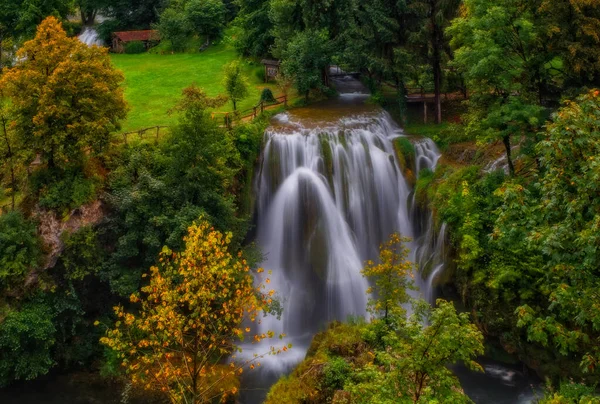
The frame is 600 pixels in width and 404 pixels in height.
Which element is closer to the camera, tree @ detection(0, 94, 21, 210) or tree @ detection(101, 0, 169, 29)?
tree @ detection(0, 94, 21, 210)

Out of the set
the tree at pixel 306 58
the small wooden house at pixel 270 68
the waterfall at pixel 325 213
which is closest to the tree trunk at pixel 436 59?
the waterfall at pixel 325 213

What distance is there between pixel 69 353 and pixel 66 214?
18.4ft

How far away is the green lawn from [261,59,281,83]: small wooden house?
788 millimetres

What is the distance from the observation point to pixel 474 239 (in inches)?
818

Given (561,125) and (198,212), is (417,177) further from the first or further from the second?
(561,125)

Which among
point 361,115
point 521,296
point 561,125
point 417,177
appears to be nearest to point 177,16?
point 361,115

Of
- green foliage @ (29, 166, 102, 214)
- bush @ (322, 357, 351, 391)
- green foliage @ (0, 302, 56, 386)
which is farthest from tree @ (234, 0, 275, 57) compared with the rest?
bush @ (322, 357, 351, 391)

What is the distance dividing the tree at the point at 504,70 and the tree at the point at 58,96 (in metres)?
15.4

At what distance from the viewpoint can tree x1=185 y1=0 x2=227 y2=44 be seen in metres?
51.0

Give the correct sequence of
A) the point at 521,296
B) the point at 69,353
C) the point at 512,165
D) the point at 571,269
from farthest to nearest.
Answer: the point at 512,165
the point at 69,353
the point at 521,296
the point at 571,269

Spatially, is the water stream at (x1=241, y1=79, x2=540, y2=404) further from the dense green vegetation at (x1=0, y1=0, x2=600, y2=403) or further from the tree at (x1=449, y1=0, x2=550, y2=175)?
the tree at (x1=449, y1=0, x2=550, y2=175)

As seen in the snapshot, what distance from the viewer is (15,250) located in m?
19.5

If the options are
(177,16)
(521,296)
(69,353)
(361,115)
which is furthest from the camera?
(177,16)

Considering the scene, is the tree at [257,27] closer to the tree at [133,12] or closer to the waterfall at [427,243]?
the waterfall at [427,243]
